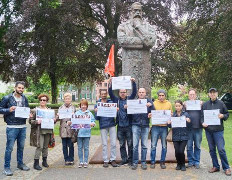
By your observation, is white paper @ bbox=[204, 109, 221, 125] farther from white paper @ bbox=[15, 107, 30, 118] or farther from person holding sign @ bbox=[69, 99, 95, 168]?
white paper @ bbox=[15, 107, 30, 118]

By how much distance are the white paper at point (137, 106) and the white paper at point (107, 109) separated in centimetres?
35

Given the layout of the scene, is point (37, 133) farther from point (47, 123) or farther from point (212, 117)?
point (212, 117)

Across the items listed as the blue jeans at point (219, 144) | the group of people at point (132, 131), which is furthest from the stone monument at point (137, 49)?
the blue jeans at point (219, 144)

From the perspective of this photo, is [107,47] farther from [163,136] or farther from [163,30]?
[163,136]

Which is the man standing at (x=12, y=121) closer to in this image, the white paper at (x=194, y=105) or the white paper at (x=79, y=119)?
the white paper at (x=79, y=119)

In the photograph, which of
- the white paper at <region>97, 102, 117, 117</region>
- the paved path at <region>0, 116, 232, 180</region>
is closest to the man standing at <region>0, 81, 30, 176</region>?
the paved path at <region>0, 116, 232, 180</region>

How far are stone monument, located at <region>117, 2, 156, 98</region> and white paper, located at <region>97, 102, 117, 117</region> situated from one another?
3111 mm

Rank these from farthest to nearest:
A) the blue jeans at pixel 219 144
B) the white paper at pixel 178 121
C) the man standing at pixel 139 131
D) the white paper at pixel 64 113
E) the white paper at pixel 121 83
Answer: the white paper at pixel 121 83 → the white paper at pixel 64 113 → the man standing at pixel 139 131 → the white paper at pixel 178 121 → the blue jeans at pixel 219 144

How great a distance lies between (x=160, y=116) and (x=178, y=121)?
0.41m

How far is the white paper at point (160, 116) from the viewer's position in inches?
278

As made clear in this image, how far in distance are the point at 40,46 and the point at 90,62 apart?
3857 mm

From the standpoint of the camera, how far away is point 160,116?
23.3 ft

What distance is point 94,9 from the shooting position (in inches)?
950

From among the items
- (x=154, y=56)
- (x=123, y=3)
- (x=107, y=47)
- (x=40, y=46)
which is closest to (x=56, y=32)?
(x=40, y=46)
